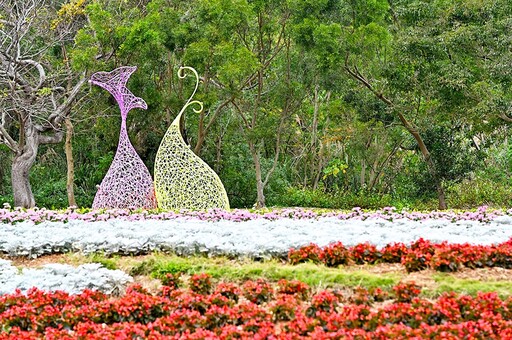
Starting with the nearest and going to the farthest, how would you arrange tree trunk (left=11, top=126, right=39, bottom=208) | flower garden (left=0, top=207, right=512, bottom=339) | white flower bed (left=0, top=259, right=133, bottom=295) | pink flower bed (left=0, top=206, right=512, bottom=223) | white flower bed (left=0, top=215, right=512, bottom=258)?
flower garden (left=0, top=207, right=512, bottom=339) < white flower bed (left=0, top=259, right=133, bottom=295) < white flower bed (left=0, top=215, right=512, bottom=258) < pink flower bed (left=0, top=206, right=512, bottom=223) < tree trunk (left=11, top=126, right=39, bottom=208)

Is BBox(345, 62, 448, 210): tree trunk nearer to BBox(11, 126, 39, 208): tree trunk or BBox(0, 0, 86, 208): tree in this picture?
BBox(0, 0, 86, 208): tree

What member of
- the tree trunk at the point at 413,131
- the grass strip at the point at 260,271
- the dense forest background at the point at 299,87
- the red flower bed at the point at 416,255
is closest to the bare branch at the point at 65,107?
the dense forest background at the point at 299,87

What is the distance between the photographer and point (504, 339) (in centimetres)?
446

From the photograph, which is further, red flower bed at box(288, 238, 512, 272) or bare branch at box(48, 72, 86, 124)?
bare branch at box(48, 72, 86, 124)

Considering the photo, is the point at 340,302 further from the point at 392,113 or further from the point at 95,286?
the point at 392,113

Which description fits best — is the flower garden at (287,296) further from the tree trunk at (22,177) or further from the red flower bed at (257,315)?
the tree trunk at (22,177)

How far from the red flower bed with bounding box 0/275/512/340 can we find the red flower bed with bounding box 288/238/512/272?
822mm

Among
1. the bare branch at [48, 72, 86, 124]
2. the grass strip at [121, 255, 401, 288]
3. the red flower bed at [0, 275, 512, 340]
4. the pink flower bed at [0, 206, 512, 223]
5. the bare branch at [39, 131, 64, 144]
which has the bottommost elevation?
the pink flower bed at [0, 206, 512, 223]

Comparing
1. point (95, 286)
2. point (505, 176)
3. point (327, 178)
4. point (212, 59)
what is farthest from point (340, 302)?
point (327, 178)

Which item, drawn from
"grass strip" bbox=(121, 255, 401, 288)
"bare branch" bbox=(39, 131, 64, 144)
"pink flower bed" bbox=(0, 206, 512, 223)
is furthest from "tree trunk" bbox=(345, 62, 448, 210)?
"grass strip" bbox=(121, 255, 401, 288)

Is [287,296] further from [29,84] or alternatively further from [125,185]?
[29,84]

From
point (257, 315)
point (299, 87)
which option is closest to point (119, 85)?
point (299, 87)

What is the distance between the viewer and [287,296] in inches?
218

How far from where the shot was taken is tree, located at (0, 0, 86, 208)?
14633 millimetres
